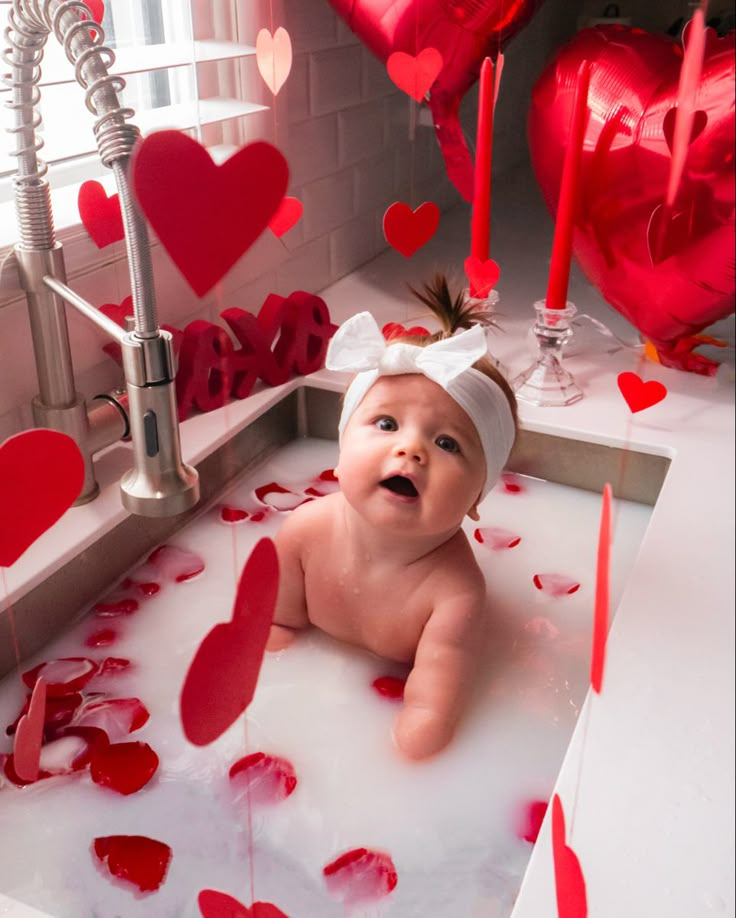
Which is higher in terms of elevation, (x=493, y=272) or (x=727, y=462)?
(x=493, y=272)

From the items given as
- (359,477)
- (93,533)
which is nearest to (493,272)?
(359,477)

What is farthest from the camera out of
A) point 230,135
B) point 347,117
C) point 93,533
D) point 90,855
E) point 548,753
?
point 347,117

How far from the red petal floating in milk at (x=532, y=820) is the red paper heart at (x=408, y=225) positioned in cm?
66

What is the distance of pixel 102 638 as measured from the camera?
2.90 feet

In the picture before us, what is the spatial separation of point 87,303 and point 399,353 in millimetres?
266

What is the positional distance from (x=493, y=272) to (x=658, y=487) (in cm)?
34

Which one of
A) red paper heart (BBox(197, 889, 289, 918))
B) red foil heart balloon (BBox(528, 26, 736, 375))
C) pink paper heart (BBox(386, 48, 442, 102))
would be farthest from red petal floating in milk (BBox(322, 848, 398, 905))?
pink paper heart (BBox(386, 48, 442, 102))

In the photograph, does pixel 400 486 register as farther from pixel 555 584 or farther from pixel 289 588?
pixel 555 584

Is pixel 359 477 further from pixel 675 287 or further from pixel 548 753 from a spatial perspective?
pixel 675 287

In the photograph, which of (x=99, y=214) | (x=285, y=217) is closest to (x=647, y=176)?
(x=285, y=217)

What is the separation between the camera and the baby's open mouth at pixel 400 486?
0.78 metres

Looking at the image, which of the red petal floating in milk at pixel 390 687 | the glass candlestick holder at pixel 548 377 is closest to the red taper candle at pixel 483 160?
the glass candlestick holder at pixel 548 377

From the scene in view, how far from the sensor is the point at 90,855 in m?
0.65

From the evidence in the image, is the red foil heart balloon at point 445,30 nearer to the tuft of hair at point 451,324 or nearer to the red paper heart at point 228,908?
the tuft of hair at point 451,324
